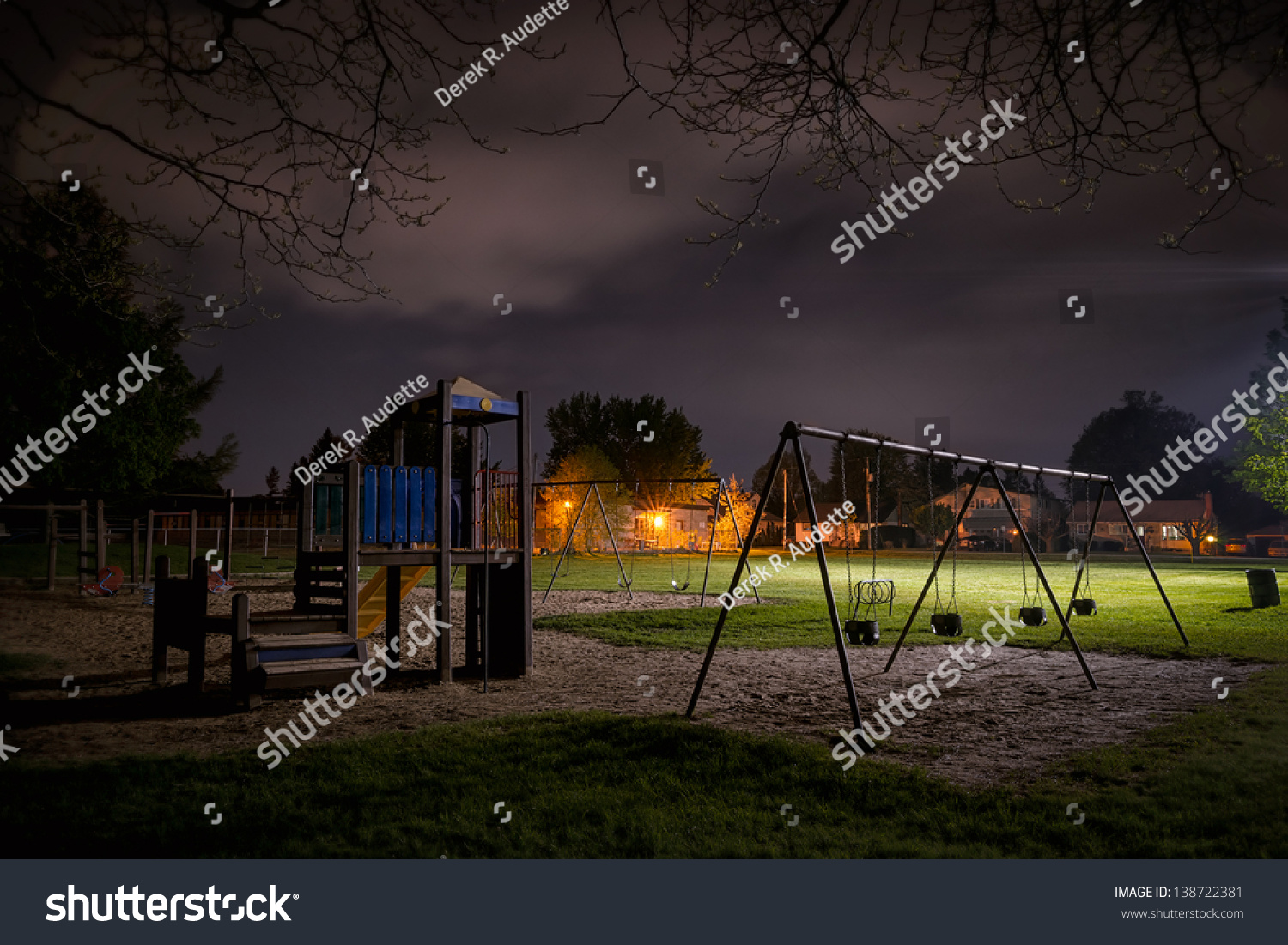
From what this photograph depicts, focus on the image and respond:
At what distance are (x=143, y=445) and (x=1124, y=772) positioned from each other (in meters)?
39.6

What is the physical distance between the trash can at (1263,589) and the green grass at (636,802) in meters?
13.1

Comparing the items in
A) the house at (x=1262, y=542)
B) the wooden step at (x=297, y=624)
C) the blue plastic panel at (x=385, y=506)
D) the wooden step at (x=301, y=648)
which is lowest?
the wooden step at (x=301, y=648)

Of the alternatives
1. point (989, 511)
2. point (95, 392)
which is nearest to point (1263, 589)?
point (95, 392)

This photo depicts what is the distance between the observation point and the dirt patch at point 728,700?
6.96 m

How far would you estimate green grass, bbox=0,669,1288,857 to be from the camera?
14.8 ft

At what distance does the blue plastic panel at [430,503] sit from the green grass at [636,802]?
4.11m

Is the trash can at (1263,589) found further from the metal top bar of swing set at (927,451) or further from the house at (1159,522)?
the house at (1159,522)

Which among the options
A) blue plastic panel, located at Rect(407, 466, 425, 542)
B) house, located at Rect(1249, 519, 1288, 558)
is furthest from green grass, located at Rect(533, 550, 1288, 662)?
house, located at Rect(1249, 519, 1288, 558)

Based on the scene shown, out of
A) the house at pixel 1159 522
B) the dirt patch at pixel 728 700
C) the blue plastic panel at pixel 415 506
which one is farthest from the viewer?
the house at pixel 1159 522

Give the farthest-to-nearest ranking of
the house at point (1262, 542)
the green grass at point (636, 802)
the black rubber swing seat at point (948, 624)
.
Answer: the house at point (1262, 542) < the black rubber swing seat at point (948, 624) < the green grass at point (636, 802)

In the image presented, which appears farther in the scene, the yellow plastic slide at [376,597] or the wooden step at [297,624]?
the yellow plastic slide at [376,597]

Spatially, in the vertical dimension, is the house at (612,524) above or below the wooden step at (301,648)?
above

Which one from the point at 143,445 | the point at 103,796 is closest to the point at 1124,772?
the point at 103,796

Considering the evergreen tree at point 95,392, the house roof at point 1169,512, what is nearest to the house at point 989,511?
the house roof at point 1169,512
